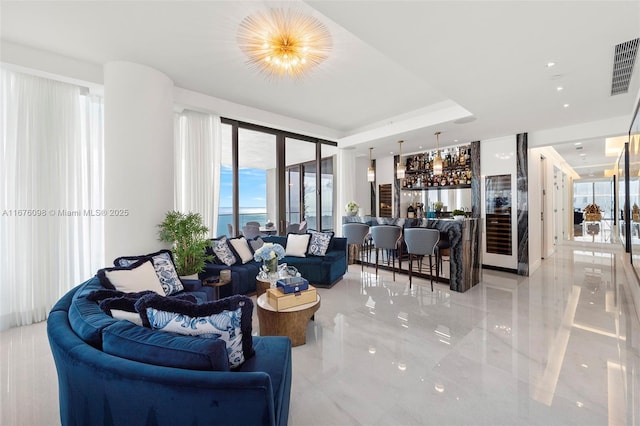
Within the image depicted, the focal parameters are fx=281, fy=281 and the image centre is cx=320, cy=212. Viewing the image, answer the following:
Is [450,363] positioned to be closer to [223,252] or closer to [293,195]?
Answer: [223,252]

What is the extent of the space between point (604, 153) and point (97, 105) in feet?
36.0

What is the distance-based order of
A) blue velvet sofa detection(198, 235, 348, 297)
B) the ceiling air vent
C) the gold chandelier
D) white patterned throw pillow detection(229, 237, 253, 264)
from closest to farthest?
the ceiling air vent, the gold chandelier, blue velvet sofa detection(198, 235, 348, 297), white patterned throw pillow detection(229, 237, 253, 264)

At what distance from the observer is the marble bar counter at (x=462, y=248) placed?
177 inches

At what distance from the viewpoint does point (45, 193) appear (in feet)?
11.2

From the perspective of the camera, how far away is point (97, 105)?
153 inches

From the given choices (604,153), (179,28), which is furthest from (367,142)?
(604,153)

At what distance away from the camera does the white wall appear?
5676mm

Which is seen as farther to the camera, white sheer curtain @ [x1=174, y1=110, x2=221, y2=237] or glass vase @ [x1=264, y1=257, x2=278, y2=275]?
white sheer curtain @ [x1=174, y1=110, x2=221, y2=237]

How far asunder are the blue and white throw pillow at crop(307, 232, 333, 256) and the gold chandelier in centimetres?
272

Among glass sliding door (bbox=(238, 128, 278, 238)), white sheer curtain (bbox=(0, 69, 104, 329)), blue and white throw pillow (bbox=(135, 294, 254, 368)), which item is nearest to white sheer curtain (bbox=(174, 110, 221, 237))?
glass sliding door (bbox=(238, 128, 278, 238))

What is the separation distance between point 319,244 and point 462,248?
2337 mm

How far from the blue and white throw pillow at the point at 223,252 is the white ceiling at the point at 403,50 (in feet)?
7.67

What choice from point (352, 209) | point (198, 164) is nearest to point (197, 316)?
point (198, 164)

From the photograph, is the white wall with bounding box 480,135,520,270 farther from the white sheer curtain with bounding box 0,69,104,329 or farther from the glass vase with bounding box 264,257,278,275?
the white sheer curtain with bounding box 0,69,104,329
